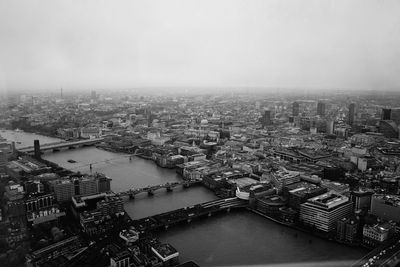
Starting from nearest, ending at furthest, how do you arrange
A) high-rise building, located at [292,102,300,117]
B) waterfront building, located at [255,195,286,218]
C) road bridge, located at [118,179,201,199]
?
waterfront building, located at [255,195,286,218], road bridge, located at [118,179,201,199], high-rise building, located at [292,102,300,117]

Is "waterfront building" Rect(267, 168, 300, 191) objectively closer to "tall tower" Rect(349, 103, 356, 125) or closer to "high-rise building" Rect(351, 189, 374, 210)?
"high-rise building" Rect(351, 189, 374, 210)

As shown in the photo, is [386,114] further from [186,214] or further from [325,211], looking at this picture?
[186,214]

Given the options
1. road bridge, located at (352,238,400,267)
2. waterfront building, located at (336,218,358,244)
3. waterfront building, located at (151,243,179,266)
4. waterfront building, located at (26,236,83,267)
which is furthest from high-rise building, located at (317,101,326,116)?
waterfront building, located at (26,236,83,267)

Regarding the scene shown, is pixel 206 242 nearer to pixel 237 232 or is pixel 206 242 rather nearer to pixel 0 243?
pixel 237 232

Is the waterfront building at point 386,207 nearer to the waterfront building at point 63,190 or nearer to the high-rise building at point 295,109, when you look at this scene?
the waterfront building at point 63,190

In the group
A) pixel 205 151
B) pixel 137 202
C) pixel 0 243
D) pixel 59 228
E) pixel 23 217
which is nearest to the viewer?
pixel 0 243

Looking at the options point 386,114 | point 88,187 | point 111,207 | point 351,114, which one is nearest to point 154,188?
point 88,187

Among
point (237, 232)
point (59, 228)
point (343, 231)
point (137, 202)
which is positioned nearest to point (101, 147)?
point (137, 202)
